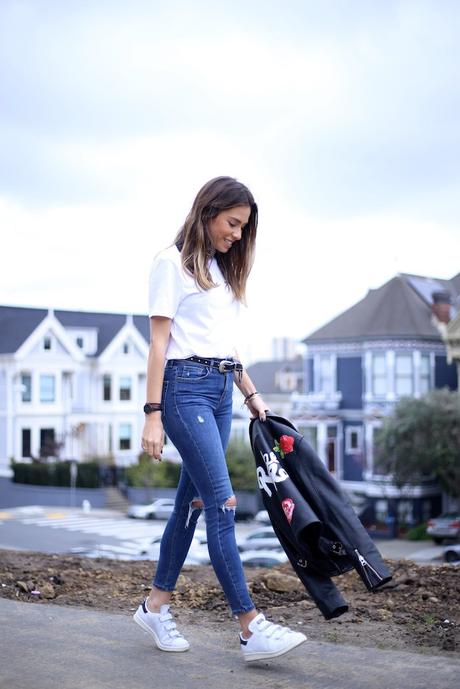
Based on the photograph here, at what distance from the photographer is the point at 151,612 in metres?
4.23

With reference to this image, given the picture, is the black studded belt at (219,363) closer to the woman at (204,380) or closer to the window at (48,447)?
the woman at (204,380)

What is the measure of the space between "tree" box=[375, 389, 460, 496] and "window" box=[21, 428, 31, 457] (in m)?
18.6

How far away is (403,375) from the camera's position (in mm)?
37625

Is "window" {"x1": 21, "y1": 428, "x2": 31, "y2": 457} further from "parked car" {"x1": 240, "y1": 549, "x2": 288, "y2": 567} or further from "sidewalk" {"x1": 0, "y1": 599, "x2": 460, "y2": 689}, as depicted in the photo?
"sidewalk" {"x1": 0, "y1": 599, "x2": 460, "y2": 689}

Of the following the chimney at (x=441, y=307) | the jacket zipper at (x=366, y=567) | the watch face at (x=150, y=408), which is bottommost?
the jacket zipper at (x=366, y=567)

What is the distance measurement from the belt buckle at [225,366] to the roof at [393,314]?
34.0m

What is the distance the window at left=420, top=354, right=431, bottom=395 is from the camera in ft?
123

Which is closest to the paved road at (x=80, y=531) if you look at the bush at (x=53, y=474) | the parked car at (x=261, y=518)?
the parked car at (x=261, y=518)

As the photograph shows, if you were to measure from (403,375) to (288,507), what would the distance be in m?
34.3

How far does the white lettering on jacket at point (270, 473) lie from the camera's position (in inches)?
160

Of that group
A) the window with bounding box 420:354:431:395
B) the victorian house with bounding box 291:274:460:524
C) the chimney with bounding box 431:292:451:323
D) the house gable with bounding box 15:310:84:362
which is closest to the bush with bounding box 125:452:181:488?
the house gable with bounding box 15:310:84:362

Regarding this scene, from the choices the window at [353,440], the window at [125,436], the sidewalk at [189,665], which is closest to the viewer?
the sidewalk at [189,665]

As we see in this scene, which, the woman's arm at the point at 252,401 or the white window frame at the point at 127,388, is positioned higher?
the white window frame at the point at 127,388

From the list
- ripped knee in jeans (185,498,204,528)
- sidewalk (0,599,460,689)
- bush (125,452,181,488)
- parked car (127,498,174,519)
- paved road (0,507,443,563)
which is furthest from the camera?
bush (125,452,181,488)
